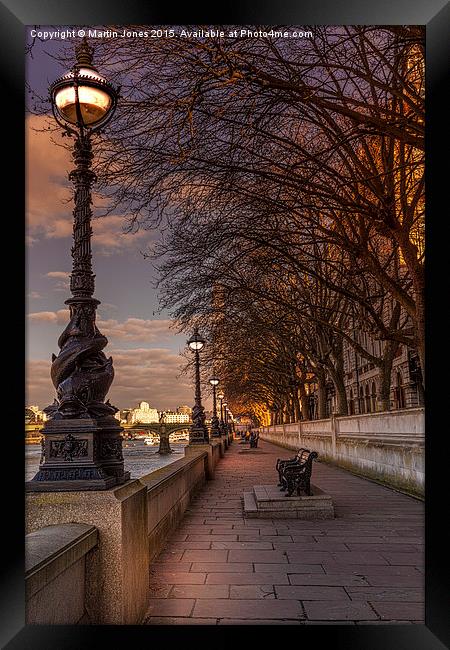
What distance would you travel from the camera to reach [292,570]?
273 inches

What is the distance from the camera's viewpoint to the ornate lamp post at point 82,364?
462 centimetres

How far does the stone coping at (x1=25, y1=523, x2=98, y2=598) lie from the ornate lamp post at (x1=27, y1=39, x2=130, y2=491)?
0.36 metres

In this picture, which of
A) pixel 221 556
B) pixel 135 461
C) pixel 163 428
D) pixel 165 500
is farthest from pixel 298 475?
pixel 163 428

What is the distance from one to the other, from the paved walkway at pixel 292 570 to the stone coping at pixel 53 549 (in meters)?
1.51

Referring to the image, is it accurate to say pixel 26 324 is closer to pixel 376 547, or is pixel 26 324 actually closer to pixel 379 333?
pixel 376 547

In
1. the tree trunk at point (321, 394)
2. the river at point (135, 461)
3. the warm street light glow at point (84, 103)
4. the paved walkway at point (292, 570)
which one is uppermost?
the warm street light glow at point (84, 103)

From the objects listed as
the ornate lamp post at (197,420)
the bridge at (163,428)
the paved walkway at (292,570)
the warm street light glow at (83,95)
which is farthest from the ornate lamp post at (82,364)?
the bridge at (163,428)

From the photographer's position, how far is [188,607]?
5602 mm

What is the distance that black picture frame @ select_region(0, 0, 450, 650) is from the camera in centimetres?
430

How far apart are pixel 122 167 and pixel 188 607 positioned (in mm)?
9028

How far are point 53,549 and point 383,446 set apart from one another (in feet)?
46.4

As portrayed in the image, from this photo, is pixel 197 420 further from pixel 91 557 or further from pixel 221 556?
pixel 91 557

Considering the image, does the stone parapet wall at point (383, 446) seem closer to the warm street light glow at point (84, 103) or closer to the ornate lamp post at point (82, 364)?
the ornate lamp post at point (82, 364)
